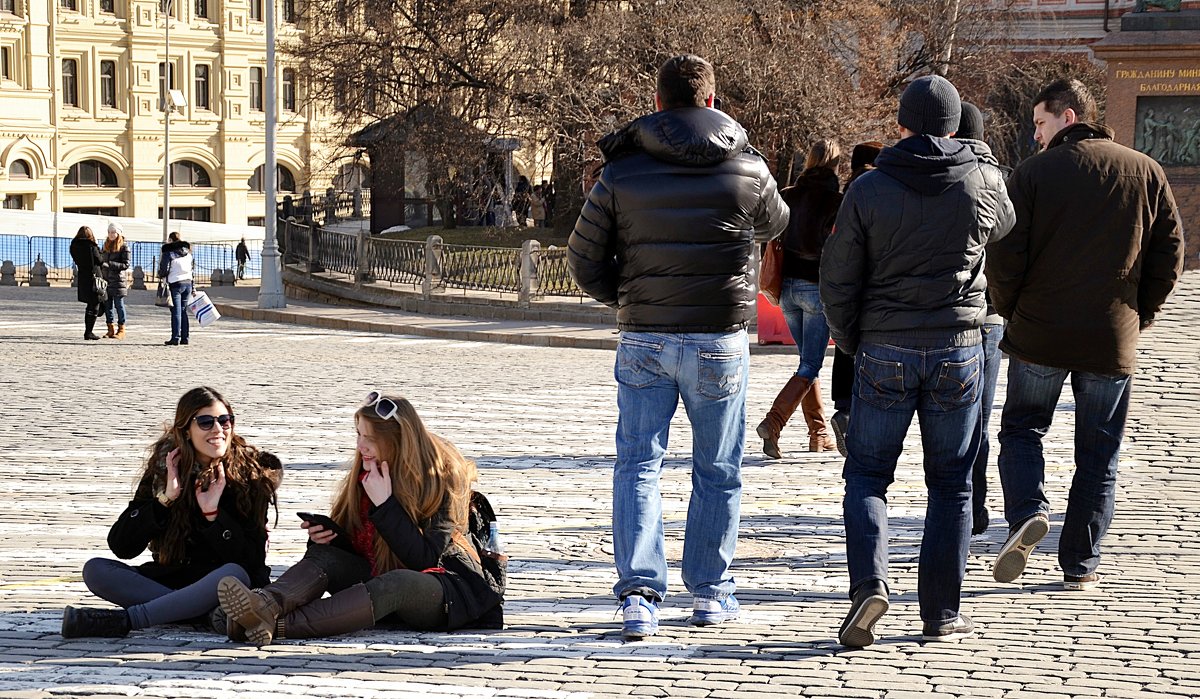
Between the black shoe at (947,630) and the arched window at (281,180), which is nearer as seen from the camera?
the black shoe at (947,630)

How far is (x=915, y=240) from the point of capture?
577 centimetres

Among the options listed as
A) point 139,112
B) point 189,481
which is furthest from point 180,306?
point 139,112

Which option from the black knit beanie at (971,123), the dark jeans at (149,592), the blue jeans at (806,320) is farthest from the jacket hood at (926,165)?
the blue jeans at (806,320)

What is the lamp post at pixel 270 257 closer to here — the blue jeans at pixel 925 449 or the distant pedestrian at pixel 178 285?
the distant pedestrian at pixel 178 285

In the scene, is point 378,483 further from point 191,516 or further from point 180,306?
point 180,306

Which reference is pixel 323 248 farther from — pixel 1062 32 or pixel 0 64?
pixel 0 64

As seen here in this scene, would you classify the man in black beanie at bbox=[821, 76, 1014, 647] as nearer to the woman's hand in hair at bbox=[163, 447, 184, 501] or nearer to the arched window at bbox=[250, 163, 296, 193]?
the woman's hand in hair at bbox=[163, 447, 184, 501]

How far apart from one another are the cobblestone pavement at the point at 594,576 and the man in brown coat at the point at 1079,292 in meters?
0.37

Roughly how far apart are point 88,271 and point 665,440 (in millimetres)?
19331

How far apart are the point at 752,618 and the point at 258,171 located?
68673 millimetres

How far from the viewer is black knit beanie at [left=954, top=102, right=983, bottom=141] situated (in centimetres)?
699

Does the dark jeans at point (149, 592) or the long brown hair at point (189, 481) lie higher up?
the long brown hair at point (189, 481)

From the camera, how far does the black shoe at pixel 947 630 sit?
5926 millimetres

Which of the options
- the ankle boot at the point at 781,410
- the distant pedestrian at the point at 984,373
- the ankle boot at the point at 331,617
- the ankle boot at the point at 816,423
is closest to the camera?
the ankle boot at the point at 331,617
